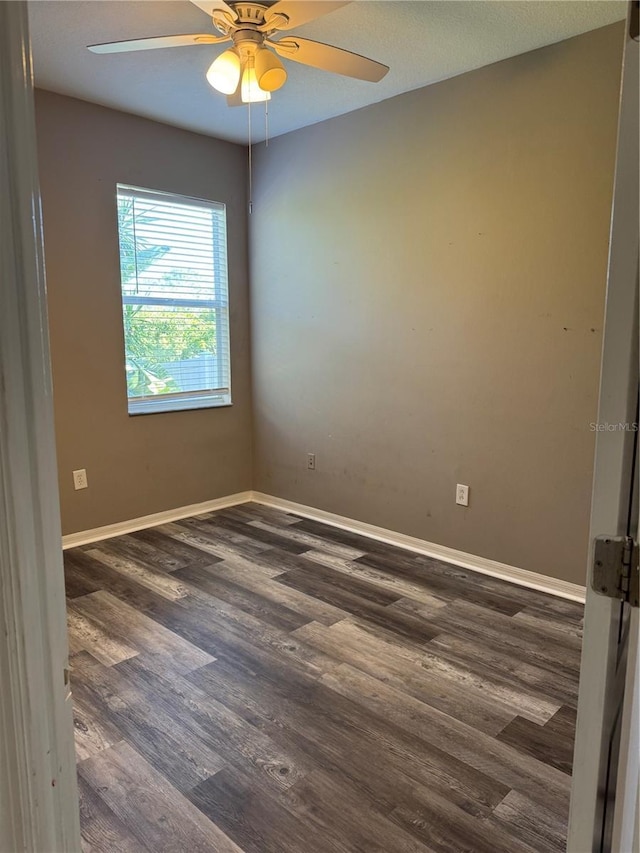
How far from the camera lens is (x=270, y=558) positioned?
3373 millimetres

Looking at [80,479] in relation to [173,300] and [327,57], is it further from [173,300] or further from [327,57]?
[327,57]

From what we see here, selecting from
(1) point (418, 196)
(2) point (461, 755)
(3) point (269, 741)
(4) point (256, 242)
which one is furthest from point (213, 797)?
(4) point (256, 242)

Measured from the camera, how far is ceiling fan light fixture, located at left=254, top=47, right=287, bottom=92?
208cm

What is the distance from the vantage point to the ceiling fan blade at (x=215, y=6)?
6.08 feet

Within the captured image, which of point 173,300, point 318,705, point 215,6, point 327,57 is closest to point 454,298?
point 327,57

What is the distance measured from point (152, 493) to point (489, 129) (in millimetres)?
2963

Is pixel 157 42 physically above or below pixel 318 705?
above

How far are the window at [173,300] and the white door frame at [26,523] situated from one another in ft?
10.5

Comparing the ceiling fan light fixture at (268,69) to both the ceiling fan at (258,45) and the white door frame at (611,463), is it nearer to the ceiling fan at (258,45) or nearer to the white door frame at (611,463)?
the ceiling fan at (258,45)

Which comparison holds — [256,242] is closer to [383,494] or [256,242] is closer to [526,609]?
[383,494]

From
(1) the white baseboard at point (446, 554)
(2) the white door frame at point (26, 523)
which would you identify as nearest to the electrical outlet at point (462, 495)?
(1) the white baseboard at point (446, 554)

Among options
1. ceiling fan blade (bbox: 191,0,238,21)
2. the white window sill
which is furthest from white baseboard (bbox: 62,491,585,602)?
ceiling fan blade (bbox: 191,0,238,21)

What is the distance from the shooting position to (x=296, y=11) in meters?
1.91

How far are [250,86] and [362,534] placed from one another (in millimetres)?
2580
